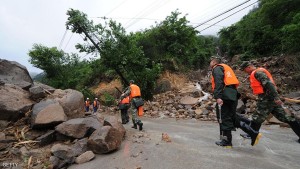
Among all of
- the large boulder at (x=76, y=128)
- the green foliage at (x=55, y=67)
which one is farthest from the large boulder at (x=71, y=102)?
the green foliage at (x=55, y=67)

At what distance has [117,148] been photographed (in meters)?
5.49

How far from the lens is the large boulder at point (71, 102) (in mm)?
7000

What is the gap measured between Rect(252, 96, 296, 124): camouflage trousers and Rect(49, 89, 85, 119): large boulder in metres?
4.81

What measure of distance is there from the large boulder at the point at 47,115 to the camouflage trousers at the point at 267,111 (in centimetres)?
466

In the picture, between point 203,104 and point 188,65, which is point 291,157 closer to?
point 203,104

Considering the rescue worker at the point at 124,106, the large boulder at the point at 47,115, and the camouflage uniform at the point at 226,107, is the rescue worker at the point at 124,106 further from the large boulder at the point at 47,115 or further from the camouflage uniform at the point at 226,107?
the camouflage uniform at the point at 226,107

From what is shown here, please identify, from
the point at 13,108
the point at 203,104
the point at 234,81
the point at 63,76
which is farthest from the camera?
the point at 63,76

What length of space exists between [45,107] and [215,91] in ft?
14.4

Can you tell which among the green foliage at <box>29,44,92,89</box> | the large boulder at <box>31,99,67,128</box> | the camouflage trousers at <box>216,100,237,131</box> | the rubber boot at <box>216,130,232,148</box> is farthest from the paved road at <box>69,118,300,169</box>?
the green foliage at <box>29,44,92,89</box>

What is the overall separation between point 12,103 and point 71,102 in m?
1.53

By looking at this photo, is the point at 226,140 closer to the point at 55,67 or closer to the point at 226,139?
the point at 226,139

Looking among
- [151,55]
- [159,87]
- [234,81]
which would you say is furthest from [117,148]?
[151,55]

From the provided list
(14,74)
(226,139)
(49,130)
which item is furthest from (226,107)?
(14,74)

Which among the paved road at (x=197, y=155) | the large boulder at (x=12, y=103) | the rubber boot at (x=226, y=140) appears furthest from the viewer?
the large boulder at (x=12, y=103)
